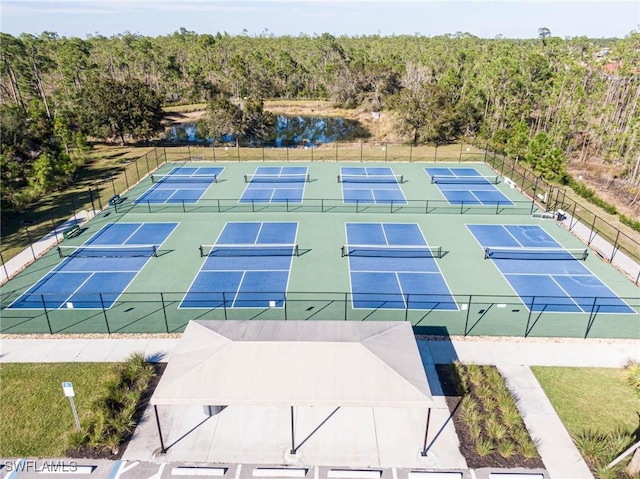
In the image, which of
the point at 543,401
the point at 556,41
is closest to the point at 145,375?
the point at 543,401

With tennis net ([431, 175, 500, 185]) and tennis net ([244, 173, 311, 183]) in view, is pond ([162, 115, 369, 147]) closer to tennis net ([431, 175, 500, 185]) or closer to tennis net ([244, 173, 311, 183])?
tennis net ([244, 173, 311, 183])

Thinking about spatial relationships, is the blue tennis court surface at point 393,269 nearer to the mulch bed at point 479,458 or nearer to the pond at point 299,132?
the mulch bed at point 479,458

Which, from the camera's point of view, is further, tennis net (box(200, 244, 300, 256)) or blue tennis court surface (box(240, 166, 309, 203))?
blue tennis court surface (box(240, 166, 309, 203))

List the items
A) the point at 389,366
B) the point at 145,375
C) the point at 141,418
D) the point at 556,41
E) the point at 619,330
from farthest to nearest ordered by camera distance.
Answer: the point at 556,41 → the point at 619,330 → the point at 145,375 → the point at 141,418 → the point at 389,366

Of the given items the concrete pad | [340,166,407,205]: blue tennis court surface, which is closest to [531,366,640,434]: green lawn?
→ the concrete pad

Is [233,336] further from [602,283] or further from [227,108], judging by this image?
[227,108]

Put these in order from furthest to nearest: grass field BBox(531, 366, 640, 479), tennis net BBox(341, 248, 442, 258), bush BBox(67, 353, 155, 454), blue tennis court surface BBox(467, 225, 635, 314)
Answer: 1. tennis net BBox(341, 248, 442, 258)
2. blue tennis court surface BBox(467, 225, 635, 314)
3. bush BBox(67, 353, 155, 454)
4. grass field BBox(531, 366, 640, 479)
